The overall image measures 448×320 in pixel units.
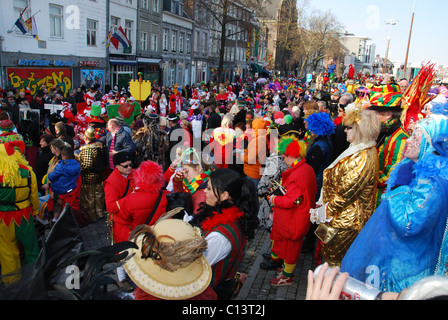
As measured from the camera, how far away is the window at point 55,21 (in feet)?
55.5

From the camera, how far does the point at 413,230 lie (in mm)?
2436

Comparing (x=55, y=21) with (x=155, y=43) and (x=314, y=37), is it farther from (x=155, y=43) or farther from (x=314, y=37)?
(x=314, y=37)

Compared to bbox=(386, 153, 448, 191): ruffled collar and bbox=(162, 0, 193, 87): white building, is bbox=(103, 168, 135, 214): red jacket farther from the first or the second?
bbox=(162, 0, 193, 87): white building

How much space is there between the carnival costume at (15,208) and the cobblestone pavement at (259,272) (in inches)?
47.8

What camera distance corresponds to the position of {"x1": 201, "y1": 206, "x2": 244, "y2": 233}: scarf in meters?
2.54

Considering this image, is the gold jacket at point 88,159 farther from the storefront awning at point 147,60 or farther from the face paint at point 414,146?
the storefront awning at point 147,60

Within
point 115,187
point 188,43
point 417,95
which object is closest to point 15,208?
point 115,187

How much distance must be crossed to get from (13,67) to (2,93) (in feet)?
14.7

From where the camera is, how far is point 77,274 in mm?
1722

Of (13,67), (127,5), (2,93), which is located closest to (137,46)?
(127,5)

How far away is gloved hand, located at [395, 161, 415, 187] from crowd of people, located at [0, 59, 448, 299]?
12mm

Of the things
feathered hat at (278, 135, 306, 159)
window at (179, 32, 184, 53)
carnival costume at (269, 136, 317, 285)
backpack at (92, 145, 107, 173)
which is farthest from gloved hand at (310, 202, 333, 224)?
window at (179, 32, 184, 53)

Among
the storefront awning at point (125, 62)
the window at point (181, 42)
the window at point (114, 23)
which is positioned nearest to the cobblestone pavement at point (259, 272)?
the storefront awning at point (125, 62)

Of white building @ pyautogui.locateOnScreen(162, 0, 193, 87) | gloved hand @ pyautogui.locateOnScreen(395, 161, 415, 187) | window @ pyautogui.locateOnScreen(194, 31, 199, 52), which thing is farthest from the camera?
window @ pyautogui.locateOnScreen(194, 31, 199, 52)
